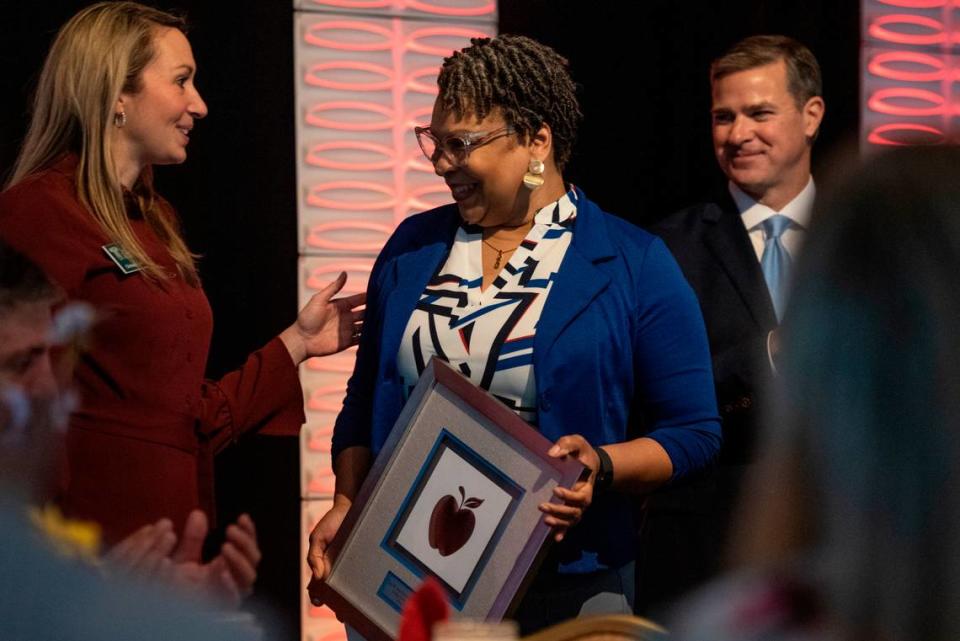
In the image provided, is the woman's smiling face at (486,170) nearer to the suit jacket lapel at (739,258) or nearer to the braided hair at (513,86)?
the braided hair at (513,86)

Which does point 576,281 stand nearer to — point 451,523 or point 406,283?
point 406,283

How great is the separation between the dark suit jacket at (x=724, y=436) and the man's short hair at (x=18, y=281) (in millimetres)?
2123

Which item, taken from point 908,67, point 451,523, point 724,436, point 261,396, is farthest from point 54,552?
point 908,67

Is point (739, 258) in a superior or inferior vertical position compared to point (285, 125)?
inferior

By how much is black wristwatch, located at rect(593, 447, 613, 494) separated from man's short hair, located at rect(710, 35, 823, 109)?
1361 mm

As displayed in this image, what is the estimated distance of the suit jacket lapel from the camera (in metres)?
3.31

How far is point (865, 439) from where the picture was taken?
39.8 inches

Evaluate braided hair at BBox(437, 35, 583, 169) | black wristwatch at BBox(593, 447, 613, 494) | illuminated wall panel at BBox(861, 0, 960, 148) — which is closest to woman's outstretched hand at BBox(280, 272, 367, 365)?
braided hair at BBox(437, 35, 583, 169)

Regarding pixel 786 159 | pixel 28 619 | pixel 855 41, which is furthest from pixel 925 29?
pixel 28 619

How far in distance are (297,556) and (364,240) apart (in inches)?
31.7

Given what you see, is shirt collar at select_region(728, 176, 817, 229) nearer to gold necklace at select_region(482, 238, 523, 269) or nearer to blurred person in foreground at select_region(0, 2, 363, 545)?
gold necklace at select_region(482, 238, 523, 269)

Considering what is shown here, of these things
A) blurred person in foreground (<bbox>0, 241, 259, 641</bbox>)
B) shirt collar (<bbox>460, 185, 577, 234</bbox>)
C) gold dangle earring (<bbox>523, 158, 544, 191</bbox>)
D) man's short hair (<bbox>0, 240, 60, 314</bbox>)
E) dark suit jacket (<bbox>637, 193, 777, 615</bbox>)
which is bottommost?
dark suit jacket (<bbox>637, 193, 777, 615</bbox>)

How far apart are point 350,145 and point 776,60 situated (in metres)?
1.06

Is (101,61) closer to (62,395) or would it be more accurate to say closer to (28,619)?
(62,395)
